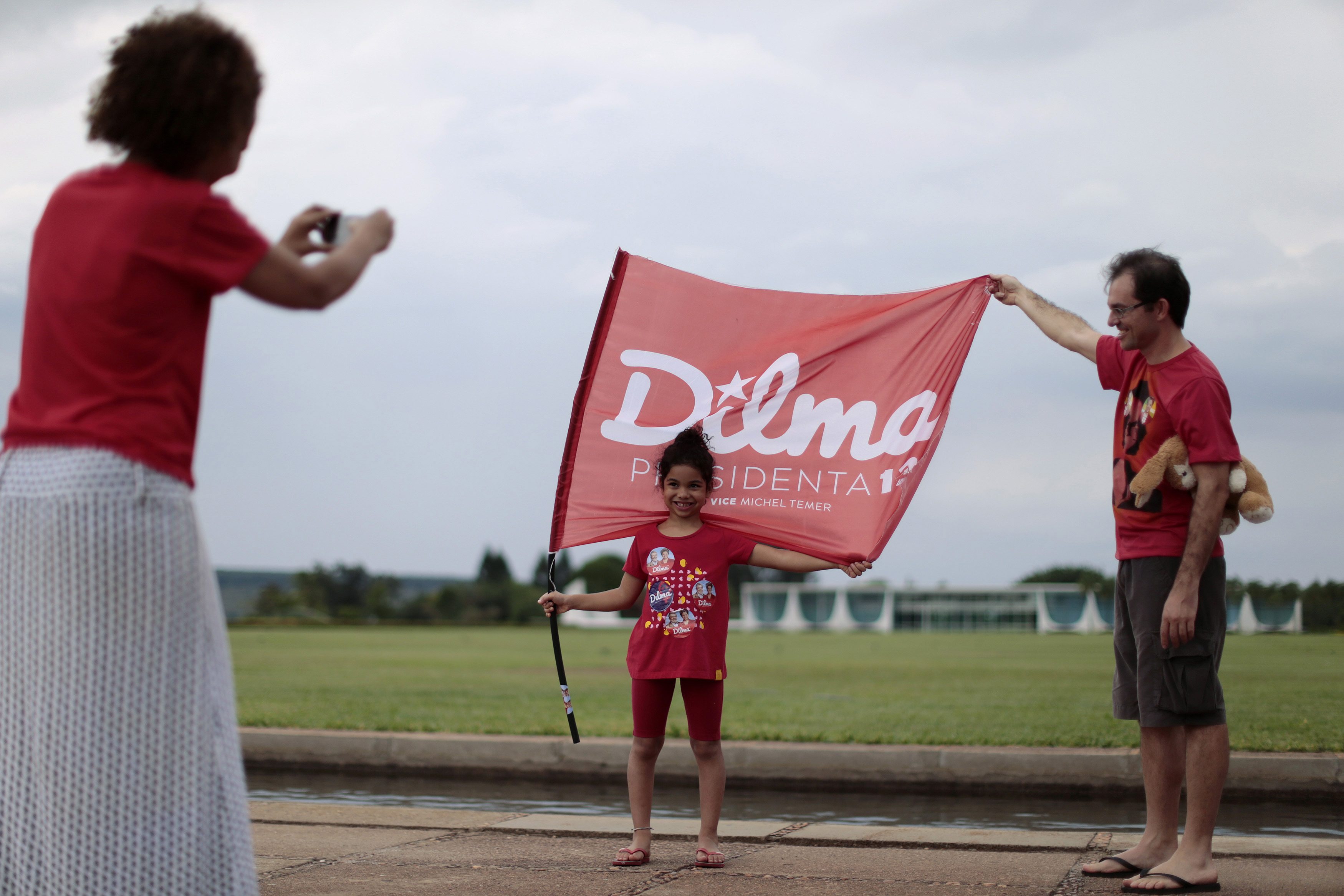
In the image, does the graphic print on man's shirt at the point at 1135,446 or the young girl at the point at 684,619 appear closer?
the graphic print on man's shirt at the point at 1135,446

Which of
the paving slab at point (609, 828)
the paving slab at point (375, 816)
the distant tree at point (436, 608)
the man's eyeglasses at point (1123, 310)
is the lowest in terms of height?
the distant tree at point (436, 608)

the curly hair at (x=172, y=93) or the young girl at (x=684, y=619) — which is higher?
the curly hair at (x=172, y=93)

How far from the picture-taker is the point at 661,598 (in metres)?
4.99

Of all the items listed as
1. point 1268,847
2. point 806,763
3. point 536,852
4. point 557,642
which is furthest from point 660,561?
point 806,763

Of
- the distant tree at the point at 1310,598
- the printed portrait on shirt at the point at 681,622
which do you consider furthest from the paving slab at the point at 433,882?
the distant tree at the point at 1310,598

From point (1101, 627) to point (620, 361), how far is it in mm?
78624

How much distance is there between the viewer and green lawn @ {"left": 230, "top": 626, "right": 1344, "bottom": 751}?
32.7ft

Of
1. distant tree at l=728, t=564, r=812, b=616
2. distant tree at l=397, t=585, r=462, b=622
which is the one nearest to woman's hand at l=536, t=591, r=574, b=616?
distant tree at l=397, t=585, r=462, b=622

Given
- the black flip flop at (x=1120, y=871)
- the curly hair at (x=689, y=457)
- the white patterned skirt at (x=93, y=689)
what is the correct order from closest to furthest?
the white patterned skirt at (x=93, y=689)
the black flip flop at (x=1120, y=871)
the curly hair at (x=689, y=457)

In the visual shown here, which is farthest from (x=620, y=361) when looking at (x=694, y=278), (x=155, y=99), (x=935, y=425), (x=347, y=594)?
(x=347, y=594)

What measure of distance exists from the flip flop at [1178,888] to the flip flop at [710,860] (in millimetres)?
1462

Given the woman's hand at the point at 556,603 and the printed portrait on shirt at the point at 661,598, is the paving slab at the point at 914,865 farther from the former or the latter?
the woman's hand at the point at 556,603

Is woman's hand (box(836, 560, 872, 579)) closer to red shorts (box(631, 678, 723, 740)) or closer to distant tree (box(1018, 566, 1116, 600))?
red shorts (box(631, 678, 723, 740))

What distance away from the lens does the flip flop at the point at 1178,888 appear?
412cm
